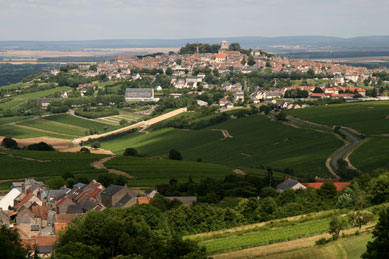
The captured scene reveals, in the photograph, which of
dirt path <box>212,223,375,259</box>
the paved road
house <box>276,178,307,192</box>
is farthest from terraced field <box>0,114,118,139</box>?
dirt path <box>212,223,375,259</box>

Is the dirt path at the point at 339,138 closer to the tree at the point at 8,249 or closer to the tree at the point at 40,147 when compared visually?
the tree at the point at 40,147

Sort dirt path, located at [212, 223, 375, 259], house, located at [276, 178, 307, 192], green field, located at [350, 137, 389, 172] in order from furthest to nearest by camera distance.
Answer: green field, located at [350, 137, 389, 172]
house, located at [276, 178, 307, 192]
dirt path, located at [212, 223, 375, 259]

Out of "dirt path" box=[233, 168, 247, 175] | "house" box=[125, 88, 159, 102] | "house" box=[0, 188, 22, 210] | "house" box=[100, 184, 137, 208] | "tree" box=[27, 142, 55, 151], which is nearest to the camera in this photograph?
"house" box=[100, 184, 137, 208]

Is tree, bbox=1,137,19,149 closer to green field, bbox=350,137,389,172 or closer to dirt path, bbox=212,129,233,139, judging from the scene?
dirt path, bbox=212,129,233,139

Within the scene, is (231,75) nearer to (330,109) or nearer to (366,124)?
(330,109)

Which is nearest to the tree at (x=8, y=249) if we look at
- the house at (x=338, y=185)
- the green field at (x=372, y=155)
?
the house at (x=338, y=185)

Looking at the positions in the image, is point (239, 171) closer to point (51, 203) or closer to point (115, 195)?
point (115, 195)

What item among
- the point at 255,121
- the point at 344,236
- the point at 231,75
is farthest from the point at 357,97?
the point at 344,236
